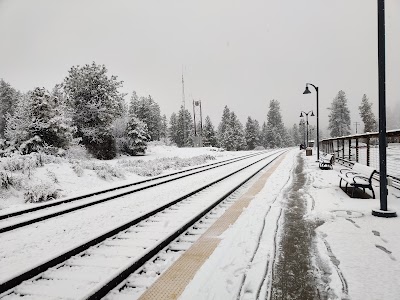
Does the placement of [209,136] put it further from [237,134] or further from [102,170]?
[102,170]

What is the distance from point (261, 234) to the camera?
5516mm

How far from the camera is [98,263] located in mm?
4508

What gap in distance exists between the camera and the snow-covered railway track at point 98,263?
11.9ft

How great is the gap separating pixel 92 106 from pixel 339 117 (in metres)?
81.7

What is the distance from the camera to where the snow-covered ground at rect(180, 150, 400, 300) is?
3.46m

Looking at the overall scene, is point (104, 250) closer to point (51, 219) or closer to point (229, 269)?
point (229, 269)

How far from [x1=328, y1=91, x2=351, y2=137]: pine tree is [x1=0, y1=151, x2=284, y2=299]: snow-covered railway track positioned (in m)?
95.9

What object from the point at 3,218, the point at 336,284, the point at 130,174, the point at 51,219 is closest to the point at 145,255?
the point at 336,284

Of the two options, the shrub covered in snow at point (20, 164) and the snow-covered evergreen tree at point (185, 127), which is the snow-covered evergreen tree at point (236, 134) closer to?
the snow-covered evergreen tree at point (185, 127)

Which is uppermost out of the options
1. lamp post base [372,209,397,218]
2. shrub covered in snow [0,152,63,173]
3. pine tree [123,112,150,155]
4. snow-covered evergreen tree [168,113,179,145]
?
snow-covered evergreen tree [168,113,179,145]

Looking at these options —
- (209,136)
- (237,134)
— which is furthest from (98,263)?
→ (237,134)

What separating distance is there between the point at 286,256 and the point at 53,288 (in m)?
3.07

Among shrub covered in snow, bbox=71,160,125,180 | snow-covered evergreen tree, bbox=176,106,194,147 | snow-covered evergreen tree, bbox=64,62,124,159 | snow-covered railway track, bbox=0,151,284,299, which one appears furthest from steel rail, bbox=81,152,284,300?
snow-covered evergreen tree, bbox=176,106,194,147

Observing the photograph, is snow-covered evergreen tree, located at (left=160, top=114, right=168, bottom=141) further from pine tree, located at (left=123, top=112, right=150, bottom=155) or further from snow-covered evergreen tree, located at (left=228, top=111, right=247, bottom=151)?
pine tree, located at (left=123, top=112, right=150, bottom=155)
